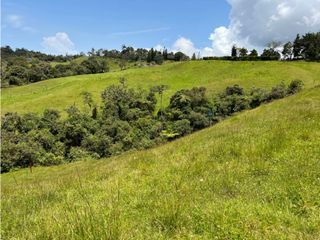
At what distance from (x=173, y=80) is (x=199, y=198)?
131602 mm

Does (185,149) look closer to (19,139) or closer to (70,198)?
(70,198)

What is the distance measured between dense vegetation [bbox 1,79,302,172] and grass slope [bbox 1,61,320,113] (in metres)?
11.0

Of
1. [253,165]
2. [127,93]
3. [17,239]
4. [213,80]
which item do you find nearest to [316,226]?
[253,165]

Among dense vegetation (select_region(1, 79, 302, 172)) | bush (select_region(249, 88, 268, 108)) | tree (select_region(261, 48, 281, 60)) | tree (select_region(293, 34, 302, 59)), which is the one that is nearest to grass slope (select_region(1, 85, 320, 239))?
dense vegetation (select_region(1, 79, 302, 172))

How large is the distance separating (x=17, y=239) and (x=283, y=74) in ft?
388

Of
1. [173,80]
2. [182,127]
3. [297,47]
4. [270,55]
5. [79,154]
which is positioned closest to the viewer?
[79,154]

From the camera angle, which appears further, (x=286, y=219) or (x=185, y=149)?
(x=185, y=149)

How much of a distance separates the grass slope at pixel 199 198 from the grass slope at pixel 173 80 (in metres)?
101

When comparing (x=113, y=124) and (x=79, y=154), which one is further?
(x=113, y=124)

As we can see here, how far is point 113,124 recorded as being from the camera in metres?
98.6

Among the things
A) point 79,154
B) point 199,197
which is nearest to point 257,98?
point 79,154

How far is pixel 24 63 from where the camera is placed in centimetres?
19088

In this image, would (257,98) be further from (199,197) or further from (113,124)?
(199,197)

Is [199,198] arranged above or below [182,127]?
above
